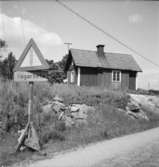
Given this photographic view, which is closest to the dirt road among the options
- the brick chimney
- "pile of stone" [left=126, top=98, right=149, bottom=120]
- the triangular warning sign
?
the triangular warning sign

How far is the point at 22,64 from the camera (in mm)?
5289

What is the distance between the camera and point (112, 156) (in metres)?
5.14

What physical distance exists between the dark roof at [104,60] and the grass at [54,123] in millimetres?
11819

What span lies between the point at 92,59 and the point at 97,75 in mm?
2308

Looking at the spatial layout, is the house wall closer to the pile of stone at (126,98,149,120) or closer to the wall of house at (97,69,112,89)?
the wall of house at (97,69,112,89)

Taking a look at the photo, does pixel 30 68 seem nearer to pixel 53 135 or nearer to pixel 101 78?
pixel 53 135

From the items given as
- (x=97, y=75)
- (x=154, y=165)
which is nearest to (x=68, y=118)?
(x=154, y=165)

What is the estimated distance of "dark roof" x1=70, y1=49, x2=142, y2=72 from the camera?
22.3 m

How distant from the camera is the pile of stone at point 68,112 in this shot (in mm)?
7884

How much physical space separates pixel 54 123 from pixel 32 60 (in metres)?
3.01

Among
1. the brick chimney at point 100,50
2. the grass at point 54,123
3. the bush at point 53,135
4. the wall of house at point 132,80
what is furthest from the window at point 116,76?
the bush at point 53,135

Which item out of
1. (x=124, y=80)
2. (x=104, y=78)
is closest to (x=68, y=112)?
(x=104, y=78)

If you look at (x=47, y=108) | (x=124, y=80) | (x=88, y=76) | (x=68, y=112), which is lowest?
Result: (x=68, y=112)

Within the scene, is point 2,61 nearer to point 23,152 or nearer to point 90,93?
point 90,93
